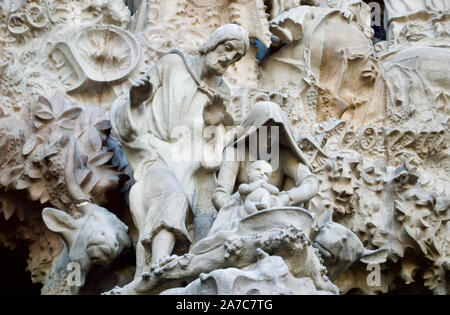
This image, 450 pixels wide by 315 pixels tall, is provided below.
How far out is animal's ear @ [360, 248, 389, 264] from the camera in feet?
25.0

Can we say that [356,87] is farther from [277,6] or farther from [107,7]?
[107,7]

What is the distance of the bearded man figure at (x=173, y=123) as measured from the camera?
7.12m

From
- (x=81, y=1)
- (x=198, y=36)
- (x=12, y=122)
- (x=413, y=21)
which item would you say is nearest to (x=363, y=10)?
(x=413, y=21)

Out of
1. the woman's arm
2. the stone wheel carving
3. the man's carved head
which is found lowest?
the woman's arm

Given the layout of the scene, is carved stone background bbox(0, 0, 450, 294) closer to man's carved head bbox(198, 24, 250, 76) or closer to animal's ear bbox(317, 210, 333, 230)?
animal's ear bbox(317, 210, 333, 230)

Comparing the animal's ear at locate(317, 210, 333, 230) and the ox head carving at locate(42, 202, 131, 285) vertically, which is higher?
the ox head carving at locate(42, 202, 131, 285)

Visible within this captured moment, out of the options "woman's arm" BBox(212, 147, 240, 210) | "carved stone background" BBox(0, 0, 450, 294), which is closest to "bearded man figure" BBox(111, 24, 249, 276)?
"woman's arm" BBox(212, 147, 240, 210)

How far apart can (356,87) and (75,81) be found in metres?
1.97

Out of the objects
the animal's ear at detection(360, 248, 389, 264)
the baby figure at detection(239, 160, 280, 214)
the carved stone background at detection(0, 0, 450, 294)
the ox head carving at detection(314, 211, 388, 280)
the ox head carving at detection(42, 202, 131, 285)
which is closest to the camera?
the baby figure at detection(239, 160, 280, 214)

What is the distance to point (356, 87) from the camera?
8906mm

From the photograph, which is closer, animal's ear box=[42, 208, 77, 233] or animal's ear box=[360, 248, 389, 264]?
animal's ear box=[42, 208, 77, 233]

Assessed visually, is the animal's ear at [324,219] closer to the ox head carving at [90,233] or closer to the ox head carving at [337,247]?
the ox head carving at [337,247]

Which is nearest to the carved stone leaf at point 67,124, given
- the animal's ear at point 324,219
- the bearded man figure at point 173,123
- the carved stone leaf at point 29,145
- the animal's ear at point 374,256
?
the carved stone leaf at point 29,145

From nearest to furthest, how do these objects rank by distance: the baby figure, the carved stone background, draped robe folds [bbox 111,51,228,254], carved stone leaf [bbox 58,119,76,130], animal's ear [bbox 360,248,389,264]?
the baby figure, draped robe folds [bbox 111,51,228,254], animal's ear [bbox 360,248,389,264], the carved stone background, carved stone leaf [bbox 58,119,76,130]
